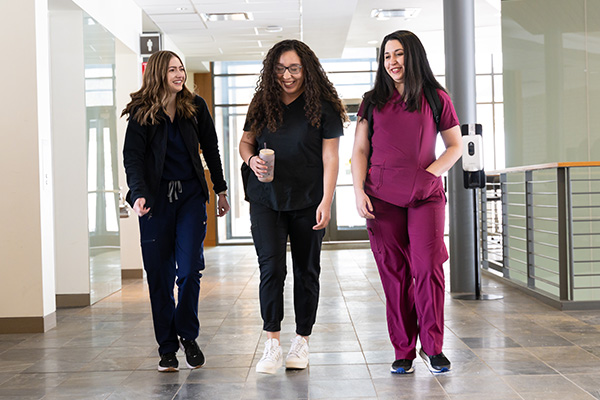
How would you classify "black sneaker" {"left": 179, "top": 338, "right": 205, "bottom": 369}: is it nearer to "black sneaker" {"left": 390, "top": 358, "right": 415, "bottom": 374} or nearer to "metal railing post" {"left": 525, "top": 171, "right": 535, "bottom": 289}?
"black sneaker" {"left": 390, "top": 358, "right": 415, "bottom": 374}

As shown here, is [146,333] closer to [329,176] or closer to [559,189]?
[329,176]

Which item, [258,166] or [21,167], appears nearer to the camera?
[258,166]

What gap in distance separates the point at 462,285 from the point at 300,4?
12.4 ft

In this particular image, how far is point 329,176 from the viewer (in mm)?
3160

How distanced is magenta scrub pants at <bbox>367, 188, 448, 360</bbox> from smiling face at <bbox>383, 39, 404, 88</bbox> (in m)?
0.54

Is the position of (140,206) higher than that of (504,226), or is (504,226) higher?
(140,206)

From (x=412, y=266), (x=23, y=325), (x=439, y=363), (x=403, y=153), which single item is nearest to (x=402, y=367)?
(x=439, y=363)

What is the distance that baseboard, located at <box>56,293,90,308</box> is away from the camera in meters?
5.86

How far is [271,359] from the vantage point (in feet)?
10.7

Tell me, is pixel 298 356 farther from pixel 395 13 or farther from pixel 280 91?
pixel 395 13

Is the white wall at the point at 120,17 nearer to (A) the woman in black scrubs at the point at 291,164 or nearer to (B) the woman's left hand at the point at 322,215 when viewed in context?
(A) the woman in black scrubs at the point at 291,164

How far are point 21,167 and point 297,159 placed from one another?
2.38 m

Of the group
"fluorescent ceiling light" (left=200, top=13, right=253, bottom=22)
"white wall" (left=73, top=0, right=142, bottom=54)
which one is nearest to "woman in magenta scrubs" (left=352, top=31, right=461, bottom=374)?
"white wall" (left=73, top=0, right=142, bottom=54)

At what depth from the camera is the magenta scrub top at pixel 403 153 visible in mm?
3059
